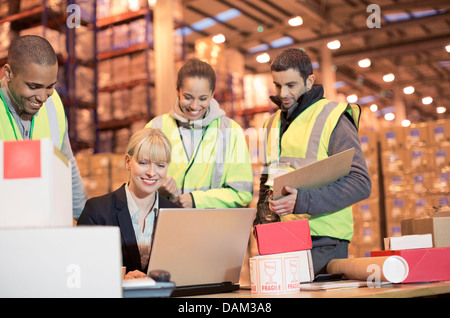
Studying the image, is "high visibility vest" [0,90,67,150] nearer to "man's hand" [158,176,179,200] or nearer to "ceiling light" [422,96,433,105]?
A: "man's hand" [158,176,179,200]

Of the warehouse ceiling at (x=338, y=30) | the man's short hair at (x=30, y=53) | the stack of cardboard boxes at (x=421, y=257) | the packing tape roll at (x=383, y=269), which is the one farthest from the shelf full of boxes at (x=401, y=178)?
the man's short hair at (x=30, y=53)

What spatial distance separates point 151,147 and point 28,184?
0.88 meters

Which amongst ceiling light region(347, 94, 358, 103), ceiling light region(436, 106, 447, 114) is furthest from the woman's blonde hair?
ceiling light region(436, 106, 447, 114)

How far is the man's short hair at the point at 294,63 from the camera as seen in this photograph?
2414 millimetres

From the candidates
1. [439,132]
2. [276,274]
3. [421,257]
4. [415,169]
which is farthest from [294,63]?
[415,169]

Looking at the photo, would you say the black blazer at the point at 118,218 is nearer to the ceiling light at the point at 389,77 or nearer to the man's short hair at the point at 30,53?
the man's short hair at the point at 30,53

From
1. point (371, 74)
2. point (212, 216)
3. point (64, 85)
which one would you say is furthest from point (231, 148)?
point (371, 74)

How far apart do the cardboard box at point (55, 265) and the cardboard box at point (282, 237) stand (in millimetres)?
702

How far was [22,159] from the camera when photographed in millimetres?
1279

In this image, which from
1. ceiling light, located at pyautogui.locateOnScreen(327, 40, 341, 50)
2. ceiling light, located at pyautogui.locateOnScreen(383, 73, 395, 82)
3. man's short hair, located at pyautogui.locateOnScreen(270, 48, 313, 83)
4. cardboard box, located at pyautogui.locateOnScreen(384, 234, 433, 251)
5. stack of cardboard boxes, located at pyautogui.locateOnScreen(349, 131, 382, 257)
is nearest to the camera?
cardboard box, located at pyautogui.locateOnScreen(384, 234, 433, 251)

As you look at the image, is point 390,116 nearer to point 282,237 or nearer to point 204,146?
point 204,146

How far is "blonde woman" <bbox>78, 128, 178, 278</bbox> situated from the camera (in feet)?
6.73

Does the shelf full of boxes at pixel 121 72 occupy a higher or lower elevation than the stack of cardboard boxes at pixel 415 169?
higher
